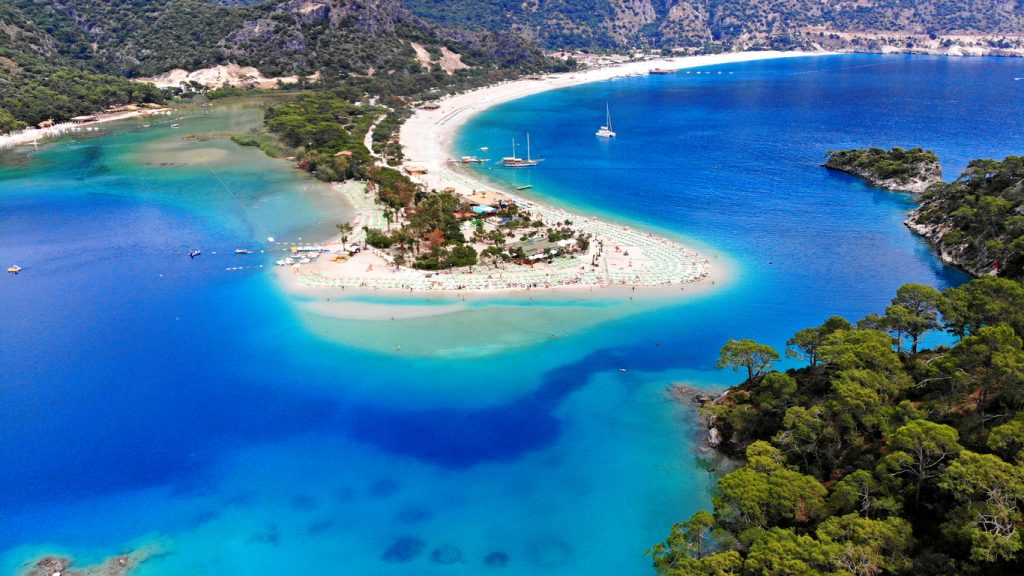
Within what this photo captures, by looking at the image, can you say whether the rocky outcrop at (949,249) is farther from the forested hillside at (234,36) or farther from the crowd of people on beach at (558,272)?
the forested hillside at (234,36)

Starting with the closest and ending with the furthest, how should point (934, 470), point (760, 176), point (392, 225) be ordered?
point (934, 470)
point (392, 225)
point (760, 176)

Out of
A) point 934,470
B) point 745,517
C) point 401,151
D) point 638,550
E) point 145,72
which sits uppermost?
point 145,72

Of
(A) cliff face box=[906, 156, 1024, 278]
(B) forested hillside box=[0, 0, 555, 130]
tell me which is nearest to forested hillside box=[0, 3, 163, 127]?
(B) forested hillside box=[0, 0, 555, 130]

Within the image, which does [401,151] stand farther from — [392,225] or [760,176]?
[760,176]

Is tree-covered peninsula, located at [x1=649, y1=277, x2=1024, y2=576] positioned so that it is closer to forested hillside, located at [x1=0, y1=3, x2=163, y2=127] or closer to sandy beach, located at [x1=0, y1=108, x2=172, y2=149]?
sandy beach, located at [x1=0, y1=108, x2=172, y2=149]

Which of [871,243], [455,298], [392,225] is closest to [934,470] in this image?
[455,298]

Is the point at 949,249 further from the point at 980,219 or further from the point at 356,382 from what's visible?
the point at 356,382

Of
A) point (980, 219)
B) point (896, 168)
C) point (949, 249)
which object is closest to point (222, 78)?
point (896, 168)
